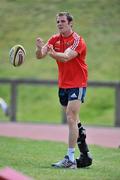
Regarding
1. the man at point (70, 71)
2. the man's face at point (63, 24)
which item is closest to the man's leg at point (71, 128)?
the man at point (70, 71)

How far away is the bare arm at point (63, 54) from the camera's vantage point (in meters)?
10.2

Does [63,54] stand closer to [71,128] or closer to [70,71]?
[70,71]

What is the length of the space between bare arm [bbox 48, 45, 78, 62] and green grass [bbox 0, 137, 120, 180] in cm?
148

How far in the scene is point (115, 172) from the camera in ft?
33.7

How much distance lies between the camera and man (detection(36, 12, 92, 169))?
34.3ft

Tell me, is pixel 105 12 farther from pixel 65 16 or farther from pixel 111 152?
pixel 65 16

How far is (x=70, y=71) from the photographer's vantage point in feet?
34.7

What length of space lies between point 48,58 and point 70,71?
18556 mm

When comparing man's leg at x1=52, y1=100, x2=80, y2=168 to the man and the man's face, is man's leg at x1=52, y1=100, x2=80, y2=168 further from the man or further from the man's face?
the man's face

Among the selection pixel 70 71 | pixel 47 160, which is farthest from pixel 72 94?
pixel 47 160

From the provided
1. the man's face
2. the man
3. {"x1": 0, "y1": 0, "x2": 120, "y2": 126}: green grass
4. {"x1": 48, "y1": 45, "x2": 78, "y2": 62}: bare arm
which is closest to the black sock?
the man

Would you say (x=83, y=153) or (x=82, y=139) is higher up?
(x=82, y=139)

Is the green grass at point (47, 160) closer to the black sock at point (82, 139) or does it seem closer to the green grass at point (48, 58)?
the black sock at point (82, 139)

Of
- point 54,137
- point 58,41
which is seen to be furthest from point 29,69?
point 58,41
